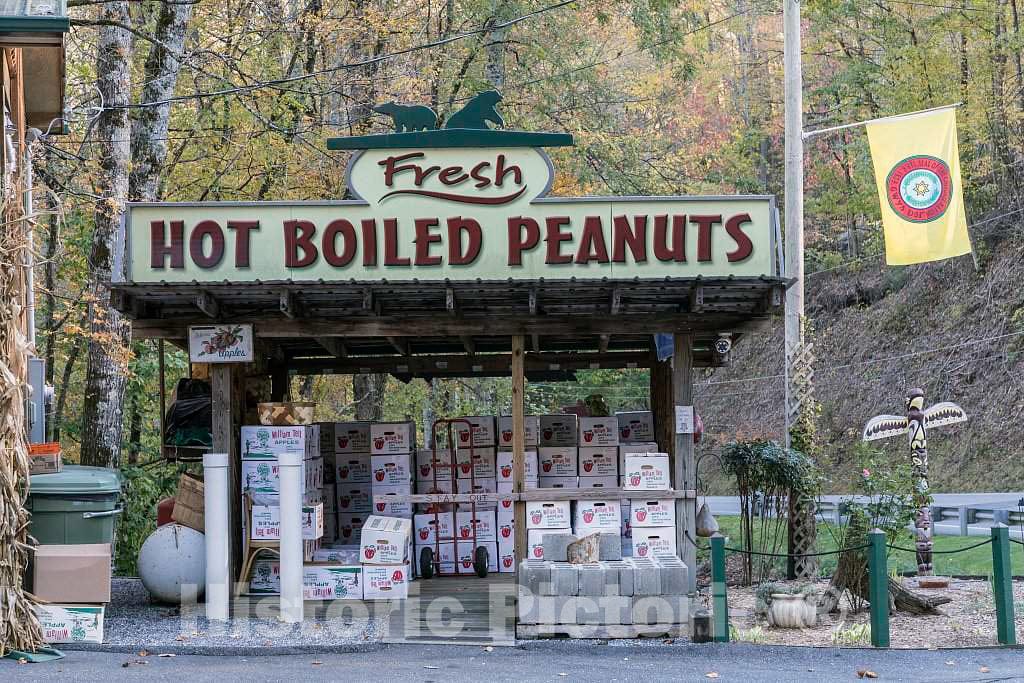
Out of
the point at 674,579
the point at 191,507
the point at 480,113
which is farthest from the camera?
the point at 191,507

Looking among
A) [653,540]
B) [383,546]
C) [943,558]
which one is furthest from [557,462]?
[943,558]

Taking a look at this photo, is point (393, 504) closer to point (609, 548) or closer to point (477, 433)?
point (477, 433)

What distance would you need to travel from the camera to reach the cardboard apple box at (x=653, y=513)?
12.1 meters

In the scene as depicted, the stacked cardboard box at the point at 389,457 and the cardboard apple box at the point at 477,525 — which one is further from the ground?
the stacked cardboard box at the point at 389,457

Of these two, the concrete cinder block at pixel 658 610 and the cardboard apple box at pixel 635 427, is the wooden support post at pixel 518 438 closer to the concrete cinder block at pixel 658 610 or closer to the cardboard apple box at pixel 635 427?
the concrete cinder block at pixel 658 610

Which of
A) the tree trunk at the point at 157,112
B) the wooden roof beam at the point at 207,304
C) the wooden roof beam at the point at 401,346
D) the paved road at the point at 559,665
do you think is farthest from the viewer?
the tree trunk at the point at 157,112

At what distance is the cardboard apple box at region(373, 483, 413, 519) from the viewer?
1353 centimetres

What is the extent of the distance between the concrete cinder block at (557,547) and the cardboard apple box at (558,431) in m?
4.02

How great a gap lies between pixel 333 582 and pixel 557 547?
2.43m

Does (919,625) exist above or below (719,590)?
below

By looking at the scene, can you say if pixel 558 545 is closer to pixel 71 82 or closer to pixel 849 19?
pixel 71 82

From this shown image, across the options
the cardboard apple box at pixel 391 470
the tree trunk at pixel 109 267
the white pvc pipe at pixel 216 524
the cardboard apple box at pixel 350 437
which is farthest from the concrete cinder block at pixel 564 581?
the tree trunk at pixel 109 267

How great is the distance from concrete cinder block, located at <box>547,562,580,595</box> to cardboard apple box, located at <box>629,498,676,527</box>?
73.2 inches

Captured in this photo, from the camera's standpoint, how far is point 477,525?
14258 mm
